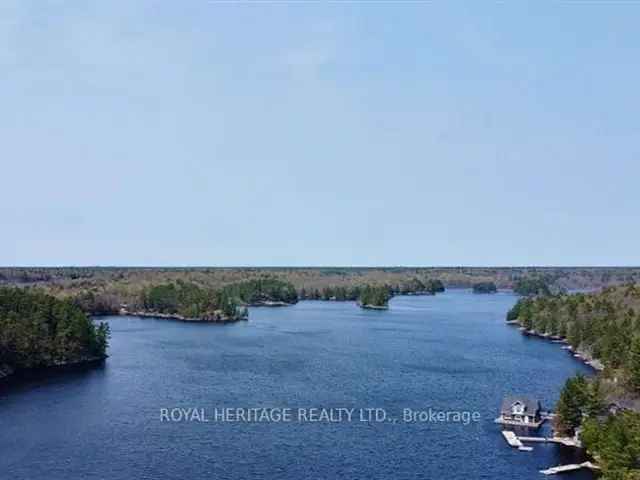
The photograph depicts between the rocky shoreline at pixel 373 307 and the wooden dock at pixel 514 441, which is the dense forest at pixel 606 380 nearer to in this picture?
the wooden dock at pixel 514 441

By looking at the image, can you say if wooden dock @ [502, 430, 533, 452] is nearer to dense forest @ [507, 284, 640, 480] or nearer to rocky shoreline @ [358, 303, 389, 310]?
dense forest @ [507, 284, 640, 480]

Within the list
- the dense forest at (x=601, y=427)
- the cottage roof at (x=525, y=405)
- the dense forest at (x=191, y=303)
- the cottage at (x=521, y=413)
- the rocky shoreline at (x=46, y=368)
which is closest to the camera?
the dense forest at (x=601, y=427)

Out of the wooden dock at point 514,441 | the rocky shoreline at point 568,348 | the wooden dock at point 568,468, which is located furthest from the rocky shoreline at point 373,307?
the wooden dock at point 568,468

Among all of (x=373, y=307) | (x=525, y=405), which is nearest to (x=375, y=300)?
(x=373, y=307)

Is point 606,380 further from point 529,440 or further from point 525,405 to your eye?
point 529,440

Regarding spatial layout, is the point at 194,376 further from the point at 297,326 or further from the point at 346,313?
the point at 346,313

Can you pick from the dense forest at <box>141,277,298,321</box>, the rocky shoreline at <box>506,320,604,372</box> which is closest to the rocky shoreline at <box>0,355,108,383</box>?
the dense forest at <box>141,277,298,321</box>

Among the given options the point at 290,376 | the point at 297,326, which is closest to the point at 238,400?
the point at 290,376
